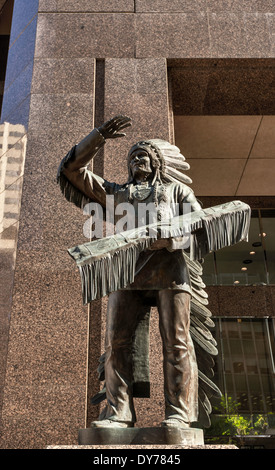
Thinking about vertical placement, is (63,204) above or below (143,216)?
above

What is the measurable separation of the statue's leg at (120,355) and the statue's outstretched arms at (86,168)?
1.12m

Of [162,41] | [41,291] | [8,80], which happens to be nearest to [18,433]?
[41,291]

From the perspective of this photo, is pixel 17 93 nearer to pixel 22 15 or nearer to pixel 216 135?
pixel 22 15

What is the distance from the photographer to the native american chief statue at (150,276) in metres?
4.76

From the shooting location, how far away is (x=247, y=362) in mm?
13680

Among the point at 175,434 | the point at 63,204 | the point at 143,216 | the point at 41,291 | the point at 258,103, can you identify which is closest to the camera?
the point at 175,434

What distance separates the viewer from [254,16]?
32.3ft

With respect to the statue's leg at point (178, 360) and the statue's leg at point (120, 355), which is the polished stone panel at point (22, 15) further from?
the statue's leg at point (178, 360)

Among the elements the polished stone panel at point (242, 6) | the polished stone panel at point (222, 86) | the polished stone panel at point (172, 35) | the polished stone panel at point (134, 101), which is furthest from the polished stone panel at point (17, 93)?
the polished stone panel at point (242, 6)

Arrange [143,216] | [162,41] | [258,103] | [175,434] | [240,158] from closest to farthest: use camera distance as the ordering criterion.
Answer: [175,434]
[143,216]
[162,41]
[258,103]
[240,158]

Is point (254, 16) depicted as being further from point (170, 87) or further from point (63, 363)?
point (63, 363)

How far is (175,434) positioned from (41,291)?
334 cm

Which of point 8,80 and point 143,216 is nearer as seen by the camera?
point 143,216

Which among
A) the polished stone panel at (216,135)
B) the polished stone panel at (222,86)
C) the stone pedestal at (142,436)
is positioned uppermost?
the polished stone panel at (216,135)
